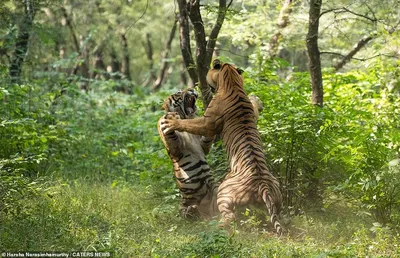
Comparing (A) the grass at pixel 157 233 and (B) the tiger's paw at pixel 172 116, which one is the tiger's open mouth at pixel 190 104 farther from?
(A) the grass at pixel 157 233

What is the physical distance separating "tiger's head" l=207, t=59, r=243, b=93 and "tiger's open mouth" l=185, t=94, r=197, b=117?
31cm

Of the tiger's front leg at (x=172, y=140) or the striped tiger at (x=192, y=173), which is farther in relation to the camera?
the striped tiger at (x=192, y=173)

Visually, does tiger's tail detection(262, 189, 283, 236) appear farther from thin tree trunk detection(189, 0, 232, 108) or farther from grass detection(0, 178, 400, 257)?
thin tree trunk detection(189, 0, 232, 108)

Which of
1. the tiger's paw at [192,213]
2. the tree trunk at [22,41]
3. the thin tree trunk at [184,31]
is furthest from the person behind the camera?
the tree trunk at [22,41]

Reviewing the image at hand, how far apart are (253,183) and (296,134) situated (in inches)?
52.8

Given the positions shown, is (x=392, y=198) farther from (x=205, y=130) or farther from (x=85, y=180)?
(x=85, y=180)

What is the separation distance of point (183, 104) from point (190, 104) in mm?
84

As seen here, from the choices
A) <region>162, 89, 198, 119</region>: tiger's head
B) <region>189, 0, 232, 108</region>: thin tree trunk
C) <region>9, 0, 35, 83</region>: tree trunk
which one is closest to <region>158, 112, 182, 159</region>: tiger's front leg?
<region>162, 89, 198, 119</region>: tiger's head

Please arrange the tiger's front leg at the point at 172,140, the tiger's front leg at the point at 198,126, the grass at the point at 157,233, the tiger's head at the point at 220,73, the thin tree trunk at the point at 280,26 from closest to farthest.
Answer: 1. the grass at the point at 157,233
2. the tiger's front leg at the point at 198,126
3. the tiger's head at the point at 220,73
4. the tiger's front leg at the point at 172,140
5. the thin tree trunk at the point at 280,26

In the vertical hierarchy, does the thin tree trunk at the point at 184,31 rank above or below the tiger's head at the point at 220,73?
above

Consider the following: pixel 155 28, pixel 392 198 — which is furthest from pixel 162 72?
pixel 392 198

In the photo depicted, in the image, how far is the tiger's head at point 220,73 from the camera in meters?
6.49

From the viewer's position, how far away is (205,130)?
6391 millimetres

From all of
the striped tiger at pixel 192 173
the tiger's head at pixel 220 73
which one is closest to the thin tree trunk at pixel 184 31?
the striped tiger at pixel 192 173
